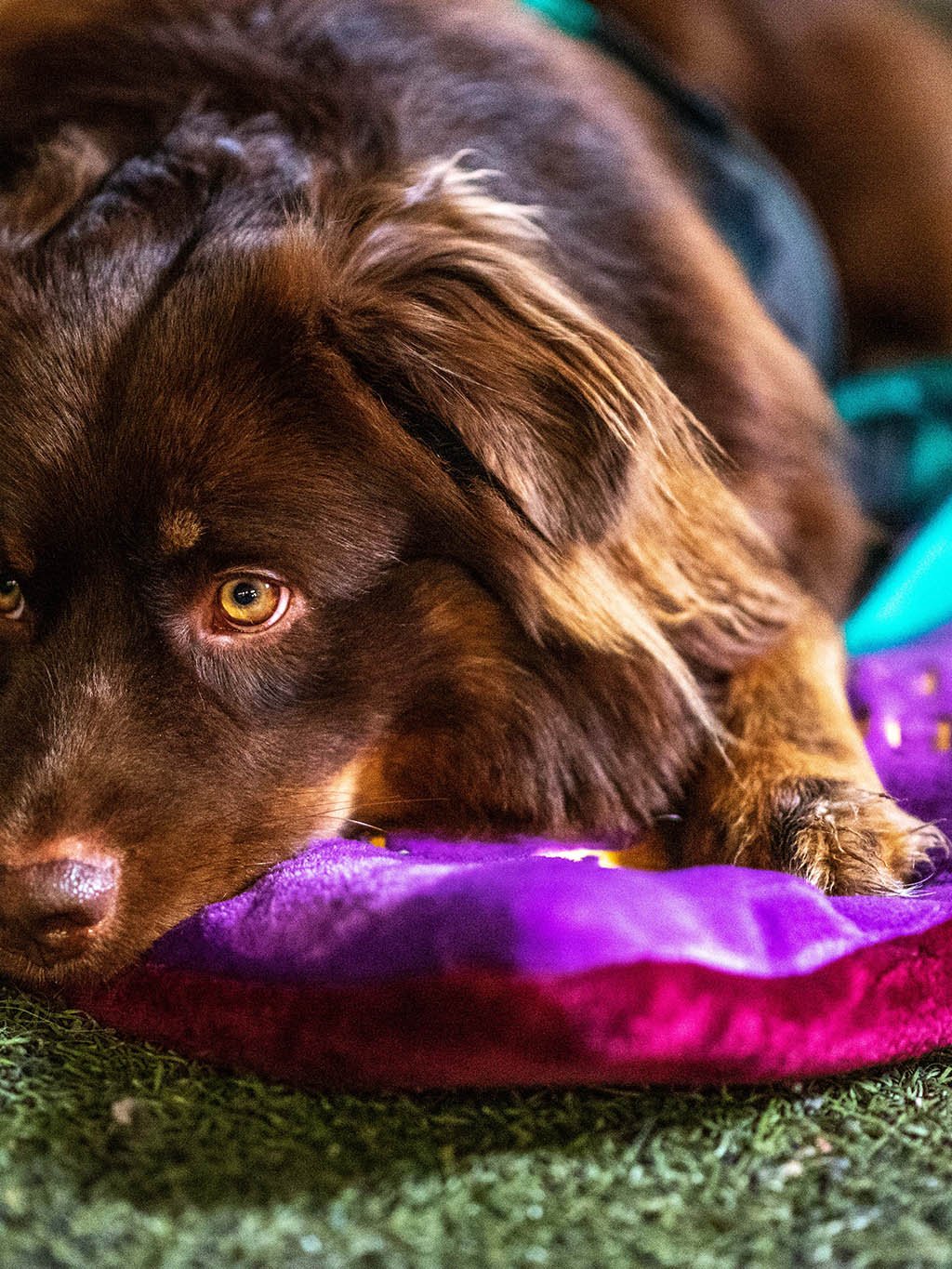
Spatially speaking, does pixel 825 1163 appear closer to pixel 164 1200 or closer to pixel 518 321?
pixel 164 1200

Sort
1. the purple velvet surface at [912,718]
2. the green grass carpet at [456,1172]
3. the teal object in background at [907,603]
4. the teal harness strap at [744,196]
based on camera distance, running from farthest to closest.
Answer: the teal harness strap at [744,196] → the teal object in background at [907,603] → the purple velvet surface at [912,718] → the green grass carpet at [456,1172]

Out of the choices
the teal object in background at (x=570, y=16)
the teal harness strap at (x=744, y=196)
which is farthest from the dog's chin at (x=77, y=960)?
the teal object in background at (x=570, y=16)

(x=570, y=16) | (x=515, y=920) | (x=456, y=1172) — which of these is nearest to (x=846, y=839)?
(x=515, y=920)

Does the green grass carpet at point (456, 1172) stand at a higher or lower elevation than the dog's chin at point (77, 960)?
higher

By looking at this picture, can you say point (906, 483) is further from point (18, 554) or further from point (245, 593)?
point (18, 554)

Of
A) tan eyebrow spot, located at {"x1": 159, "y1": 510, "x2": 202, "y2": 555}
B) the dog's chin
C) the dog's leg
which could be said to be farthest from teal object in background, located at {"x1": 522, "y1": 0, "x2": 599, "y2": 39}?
the dog's chin

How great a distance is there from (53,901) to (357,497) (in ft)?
1.90

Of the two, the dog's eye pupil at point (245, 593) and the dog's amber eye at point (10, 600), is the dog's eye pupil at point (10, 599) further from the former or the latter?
the dog's eye pupil at point (245, 593)

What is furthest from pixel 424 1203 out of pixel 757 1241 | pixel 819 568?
pixel 819 568

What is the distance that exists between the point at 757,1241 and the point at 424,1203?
0.28 meters

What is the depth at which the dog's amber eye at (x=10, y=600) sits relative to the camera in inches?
64.4

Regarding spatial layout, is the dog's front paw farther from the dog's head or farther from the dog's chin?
the dog's chin

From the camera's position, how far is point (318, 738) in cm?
158

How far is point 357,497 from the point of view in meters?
1.54
